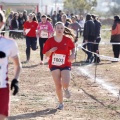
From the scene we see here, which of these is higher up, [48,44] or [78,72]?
[48,44]

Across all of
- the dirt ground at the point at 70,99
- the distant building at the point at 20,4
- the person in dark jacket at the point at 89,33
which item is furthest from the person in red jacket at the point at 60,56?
the distant building at the point at 20,4

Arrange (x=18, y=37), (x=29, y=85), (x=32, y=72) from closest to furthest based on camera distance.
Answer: (x=29, y=85)
(x=32, y=72)
(x=18, y=37)

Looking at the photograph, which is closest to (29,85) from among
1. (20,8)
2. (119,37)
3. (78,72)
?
(78,72)

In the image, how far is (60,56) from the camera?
9.30 m

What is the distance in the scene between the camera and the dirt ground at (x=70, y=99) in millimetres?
8952

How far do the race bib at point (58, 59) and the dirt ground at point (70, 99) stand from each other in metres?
0.86

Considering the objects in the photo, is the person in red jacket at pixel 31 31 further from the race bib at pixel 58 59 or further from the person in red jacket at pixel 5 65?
the person in red jacket at pixel 5 65

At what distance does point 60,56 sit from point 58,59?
12 centimetres

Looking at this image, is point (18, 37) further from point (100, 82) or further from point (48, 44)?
point (48, 44)

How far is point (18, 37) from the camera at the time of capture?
2925cm

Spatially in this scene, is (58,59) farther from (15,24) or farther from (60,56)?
(15,24)

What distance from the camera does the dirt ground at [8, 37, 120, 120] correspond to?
29.4ft

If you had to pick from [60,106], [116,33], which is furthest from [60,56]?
[116,33]

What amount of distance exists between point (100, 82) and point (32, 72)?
2609 mm
